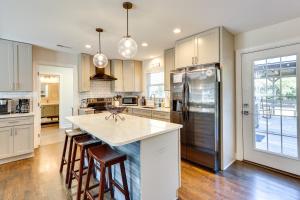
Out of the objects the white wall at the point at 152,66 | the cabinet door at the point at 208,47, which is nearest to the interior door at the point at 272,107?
the cabinet door at the point at 208,47

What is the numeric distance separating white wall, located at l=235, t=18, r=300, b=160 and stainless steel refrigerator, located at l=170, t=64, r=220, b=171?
72cm

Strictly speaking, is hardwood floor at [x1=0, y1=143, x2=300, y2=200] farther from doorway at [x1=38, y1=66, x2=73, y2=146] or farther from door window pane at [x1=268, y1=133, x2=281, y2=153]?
doorway at [x1=38, y1=66, x2=73, y2=146]

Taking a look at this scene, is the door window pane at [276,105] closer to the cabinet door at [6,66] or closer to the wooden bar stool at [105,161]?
the wooden bar stool at [105,161]

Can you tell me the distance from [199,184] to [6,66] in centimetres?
434

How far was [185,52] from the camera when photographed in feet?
10.8

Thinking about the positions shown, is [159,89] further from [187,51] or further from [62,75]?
[62,75]

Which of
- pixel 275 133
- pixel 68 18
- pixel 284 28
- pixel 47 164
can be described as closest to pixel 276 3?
pixel 284 28

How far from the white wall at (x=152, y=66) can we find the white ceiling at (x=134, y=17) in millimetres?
1592

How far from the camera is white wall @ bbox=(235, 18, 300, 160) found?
102 inches

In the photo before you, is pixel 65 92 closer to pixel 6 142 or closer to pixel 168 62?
pixel 6 142

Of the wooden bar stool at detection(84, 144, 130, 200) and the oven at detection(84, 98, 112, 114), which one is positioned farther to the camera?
the oven at detection(84, 98, 112, 114)

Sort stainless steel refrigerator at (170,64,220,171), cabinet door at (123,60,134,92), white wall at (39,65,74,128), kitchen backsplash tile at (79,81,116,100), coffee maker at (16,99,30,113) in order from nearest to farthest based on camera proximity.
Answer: stainless steel refrigerator at (170,64,220,171)
coffee maker at (16,99,30,113)
kitchen backsplash tile at (79,81,116,100)
cabinet door at (123,60,134,92)
white wall at (39,65,74,128)

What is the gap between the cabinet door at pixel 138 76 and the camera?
217 inches

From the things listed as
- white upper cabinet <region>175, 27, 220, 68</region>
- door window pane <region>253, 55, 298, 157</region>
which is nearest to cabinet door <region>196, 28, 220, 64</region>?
white upper cabinet <region>175, 27, 220, 68</region>
